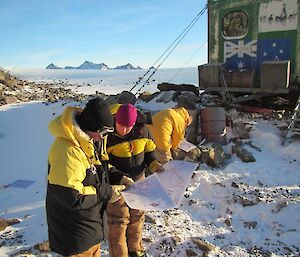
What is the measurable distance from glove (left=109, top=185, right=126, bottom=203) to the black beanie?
0.68m

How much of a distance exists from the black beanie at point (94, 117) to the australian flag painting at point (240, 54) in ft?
29.3

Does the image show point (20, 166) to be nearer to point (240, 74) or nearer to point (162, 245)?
point (162, 245)

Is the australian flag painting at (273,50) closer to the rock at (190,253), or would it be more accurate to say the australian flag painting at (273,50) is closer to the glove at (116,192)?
the rock at (190,253)

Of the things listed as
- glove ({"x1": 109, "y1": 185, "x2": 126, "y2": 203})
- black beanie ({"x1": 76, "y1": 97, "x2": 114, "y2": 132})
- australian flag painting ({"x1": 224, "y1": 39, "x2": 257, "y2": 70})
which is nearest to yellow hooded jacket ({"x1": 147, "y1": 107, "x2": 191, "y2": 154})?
glove ({"x1": 109, "y1": 185, "x2": 126, "y2": 203})

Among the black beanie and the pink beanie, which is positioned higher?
the black beanie

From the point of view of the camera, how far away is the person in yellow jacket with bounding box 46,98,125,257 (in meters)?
2.58

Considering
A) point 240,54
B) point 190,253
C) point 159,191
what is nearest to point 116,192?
point 159,191

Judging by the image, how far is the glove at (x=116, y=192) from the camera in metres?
3.10

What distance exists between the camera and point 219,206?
5.70 meters

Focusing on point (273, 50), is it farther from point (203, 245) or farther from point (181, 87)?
point (203, 245)

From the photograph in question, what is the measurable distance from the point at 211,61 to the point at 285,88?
3.15 meters

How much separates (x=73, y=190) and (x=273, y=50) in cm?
914

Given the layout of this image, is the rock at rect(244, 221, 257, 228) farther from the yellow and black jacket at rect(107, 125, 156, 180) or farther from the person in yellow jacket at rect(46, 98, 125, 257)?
the person in yellow jacket at rect(46, 98, 125, 257)

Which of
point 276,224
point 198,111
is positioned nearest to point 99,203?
point 276,224
